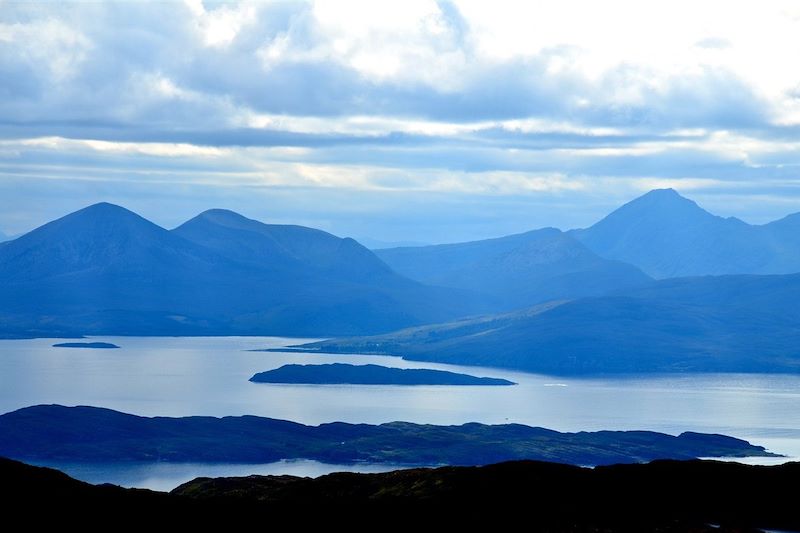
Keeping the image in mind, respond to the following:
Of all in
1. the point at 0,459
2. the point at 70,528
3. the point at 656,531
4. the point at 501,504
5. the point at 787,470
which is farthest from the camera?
the point at 787,470

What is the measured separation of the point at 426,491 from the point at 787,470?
28.7 m

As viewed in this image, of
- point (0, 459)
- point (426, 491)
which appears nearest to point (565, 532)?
point (426, 491)

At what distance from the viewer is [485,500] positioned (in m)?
89.4

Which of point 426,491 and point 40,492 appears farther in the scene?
point 426,491

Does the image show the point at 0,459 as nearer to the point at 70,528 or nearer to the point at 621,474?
the point at 70,528

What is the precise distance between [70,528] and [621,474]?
134 feet

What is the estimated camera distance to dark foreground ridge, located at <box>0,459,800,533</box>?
8281 cm

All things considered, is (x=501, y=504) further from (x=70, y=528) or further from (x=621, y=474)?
(x=70, y=528)

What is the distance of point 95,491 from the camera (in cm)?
9212

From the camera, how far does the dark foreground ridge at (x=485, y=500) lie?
82.8 meters

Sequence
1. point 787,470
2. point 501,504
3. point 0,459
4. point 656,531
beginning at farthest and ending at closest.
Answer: point 787,470, point 0,459, point 501,504, point 656,531

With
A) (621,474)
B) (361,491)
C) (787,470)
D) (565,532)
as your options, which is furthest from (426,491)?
(787,470)

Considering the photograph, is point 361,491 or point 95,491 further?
point 361,491

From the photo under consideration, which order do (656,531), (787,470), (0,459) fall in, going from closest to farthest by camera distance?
(656,531) < (0,459) < (787,470)
